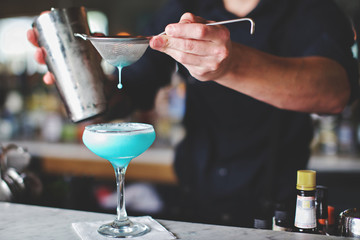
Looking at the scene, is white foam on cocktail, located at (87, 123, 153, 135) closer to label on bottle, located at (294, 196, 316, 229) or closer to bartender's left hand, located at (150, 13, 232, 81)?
bartender's left hand, located at (150, 13, 232, 81)

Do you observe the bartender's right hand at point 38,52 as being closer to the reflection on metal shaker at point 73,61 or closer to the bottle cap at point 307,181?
the reflection on metal shaker at point 73,61

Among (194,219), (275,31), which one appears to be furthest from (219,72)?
(275,31)

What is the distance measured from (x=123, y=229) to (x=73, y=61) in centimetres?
57

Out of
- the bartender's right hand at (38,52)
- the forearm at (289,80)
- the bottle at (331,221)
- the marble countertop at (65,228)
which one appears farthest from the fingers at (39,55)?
the bottle at (331,221)

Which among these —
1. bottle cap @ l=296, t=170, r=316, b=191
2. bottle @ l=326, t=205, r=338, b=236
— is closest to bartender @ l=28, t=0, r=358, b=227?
bottle @ l=326, t=205, r=338, b=236

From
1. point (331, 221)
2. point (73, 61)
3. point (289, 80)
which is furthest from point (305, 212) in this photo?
point (73, 61)

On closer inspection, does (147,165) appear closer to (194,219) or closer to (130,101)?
(130,101)

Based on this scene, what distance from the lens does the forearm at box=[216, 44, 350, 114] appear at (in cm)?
140

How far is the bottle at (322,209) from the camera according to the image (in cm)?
123

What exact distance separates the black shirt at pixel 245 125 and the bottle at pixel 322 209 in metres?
0.56

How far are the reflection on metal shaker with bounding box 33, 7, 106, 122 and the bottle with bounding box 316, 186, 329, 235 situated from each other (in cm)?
74

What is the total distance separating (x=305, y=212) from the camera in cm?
118

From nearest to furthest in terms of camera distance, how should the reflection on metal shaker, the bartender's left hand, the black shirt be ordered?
1. the bartender's left hand
2. the reflection on metal shaker
3. the black shirt

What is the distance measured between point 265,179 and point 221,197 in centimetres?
22
